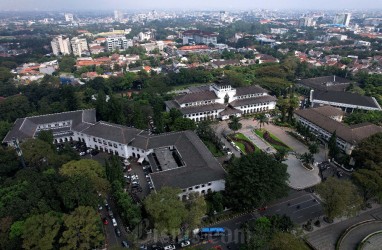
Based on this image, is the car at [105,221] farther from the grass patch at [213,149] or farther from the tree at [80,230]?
the grass patch at [213,149]

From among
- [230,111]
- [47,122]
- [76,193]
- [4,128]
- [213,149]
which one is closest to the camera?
[76,193]

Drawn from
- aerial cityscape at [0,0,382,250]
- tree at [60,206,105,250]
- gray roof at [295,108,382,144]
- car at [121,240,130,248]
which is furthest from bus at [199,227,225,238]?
gray roof at [295,108,382,144]

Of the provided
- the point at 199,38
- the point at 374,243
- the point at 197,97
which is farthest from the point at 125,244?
the point at 199,38

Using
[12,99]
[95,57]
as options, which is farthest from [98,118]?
[95,57]

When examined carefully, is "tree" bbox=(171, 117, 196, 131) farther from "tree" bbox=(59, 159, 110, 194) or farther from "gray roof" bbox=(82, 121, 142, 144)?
"tree" bbox=(59, 159, 110, 194)

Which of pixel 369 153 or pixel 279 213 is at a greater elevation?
pixel 369 153

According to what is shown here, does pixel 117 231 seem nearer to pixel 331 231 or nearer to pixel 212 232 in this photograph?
pixel 212 232

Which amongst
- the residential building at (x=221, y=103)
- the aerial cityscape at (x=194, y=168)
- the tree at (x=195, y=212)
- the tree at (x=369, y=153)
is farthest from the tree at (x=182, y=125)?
the tree at (x=369, y=153)
